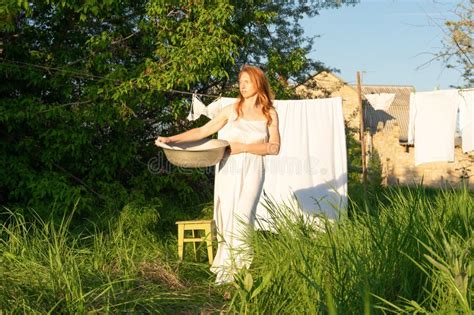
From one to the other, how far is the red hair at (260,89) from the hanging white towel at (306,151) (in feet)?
11.1

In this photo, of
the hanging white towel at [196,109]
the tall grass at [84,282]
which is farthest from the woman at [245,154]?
the hanging white towel at [196,109]

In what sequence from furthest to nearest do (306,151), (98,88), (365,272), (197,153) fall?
(306,151) < (98,88) < (197,153) < (365,272)

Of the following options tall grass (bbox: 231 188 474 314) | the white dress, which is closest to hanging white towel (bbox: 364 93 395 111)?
the white dress

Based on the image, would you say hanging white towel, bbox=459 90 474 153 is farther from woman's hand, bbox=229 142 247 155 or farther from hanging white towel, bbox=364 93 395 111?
woman's hand, bbox=229 142 247 155

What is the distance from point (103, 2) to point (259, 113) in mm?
2724

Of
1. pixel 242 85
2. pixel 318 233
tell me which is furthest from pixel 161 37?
pixel 318 233

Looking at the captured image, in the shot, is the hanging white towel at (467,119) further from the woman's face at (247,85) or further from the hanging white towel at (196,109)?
the woman's face at (247,85)

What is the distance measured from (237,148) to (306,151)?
139 inches

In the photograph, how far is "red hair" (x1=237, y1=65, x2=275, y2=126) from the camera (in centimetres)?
384

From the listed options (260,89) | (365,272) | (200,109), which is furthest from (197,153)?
(200,109)

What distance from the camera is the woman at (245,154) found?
3.83 metres

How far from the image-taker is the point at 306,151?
7.33m

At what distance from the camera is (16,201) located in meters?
6.30

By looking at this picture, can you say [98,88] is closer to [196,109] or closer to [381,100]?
[196,109]
